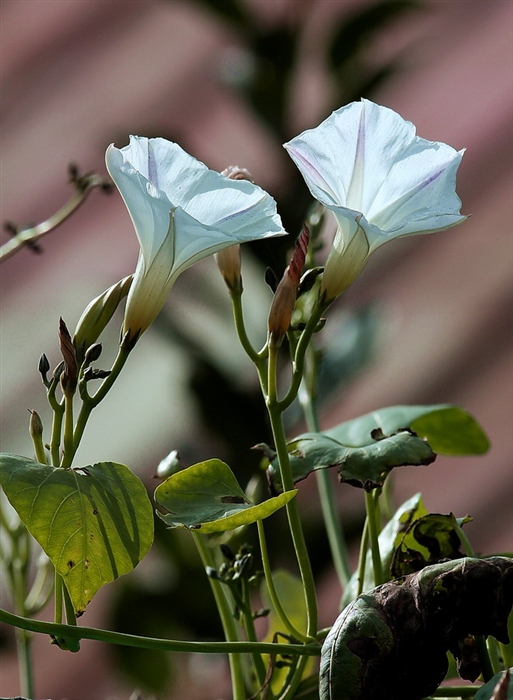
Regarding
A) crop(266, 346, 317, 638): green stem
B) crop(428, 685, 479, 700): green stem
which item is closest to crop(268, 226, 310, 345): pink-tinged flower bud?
crop(266, 346, 317, 638): green stem

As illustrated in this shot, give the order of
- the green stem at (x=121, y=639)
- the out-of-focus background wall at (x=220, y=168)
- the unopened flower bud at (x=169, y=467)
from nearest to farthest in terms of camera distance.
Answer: the green stem at (x=121, y=639)
the unopened flower bud at (x=169, y=467)
the out-of-focus background wall at (x=220, y=168)

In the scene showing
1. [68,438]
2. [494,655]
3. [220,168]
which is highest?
[220,168]

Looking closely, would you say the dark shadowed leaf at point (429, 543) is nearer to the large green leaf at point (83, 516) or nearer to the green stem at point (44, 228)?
the large green leaf at point (83, 516)

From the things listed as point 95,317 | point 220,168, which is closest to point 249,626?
point 95,317

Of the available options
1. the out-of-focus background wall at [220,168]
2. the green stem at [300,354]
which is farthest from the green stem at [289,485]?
the out-of-focus background wall at [220,168]

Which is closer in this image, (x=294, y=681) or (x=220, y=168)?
(x=294, y=681)

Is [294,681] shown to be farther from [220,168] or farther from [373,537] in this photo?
[220,168]
